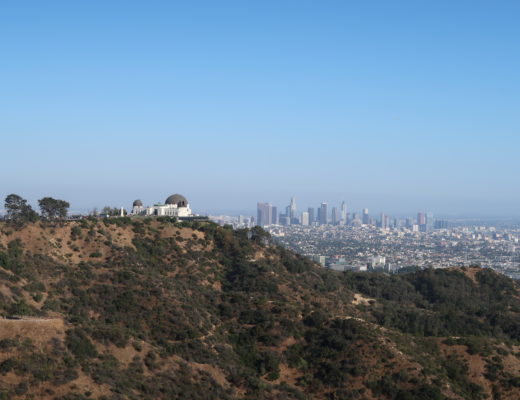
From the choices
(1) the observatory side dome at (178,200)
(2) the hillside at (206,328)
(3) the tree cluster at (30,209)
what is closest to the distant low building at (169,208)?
(1) the observatory side dome at (178,200)

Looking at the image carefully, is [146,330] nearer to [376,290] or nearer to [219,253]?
[219,253]

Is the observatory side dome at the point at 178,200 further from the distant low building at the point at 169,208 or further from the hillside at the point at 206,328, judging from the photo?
the hillside at the point at 206,328

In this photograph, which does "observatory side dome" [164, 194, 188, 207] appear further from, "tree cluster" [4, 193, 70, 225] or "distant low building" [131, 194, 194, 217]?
"tree cluster" [4, 193, 70, 225]

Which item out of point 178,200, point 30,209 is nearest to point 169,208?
point 178,200

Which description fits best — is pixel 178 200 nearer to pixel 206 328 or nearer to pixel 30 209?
pixel 30 209

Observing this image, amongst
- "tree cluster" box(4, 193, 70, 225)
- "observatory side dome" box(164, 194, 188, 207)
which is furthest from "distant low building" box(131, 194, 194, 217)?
"tree cluster" box(4, 193, 70, 225)

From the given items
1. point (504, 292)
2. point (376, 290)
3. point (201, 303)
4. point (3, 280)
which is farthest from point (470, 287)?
point (3, 280)
